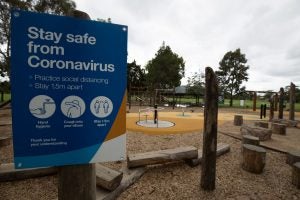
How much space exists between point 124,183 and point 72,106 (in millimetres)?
2068

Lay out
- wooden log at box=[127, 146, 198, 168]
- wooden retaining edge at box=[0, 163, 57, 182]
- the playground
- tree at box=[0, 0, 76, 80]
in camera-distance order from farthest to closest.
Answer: tree at box=[0, 0, 76, 80]
wooden log at box=[127, 146, 198, 168]
wooden retaining edge at box=[0, 163, 57, 182]
the playground

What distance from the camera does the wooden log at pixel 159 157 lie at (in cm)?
333

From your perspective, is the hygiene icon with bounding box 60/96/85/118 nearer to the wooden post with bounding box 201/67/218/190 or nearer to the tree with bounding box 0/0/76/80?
the wooden post with bounding box 201/67/218/190

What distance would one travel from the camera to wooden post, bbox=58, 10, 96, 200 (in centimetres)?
132

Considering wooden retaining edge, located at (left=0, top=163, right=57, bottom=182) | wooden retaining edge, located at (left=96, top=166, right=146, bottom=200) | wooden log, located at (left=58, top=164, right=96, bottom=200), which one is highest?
wooden log, located at (left=58, top=164, right=96, bottom=200)

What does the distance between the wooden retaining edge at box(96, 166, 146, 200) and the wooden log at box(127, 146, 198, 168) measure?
0.36 feet

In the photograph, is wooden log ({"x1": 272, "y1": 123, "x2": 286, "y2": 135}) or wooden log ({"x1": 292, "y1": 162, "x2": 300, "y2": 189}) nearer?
wooden log ({"x1": 292, "y1": 162, "x2": 300, "y2": 189})

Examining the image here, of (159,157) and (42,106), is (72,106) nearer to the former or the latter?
(42,106)

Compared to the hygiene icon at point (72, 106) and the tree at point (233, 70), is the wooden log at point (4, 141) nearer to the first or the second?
the hygiene icon at point (72, 106)

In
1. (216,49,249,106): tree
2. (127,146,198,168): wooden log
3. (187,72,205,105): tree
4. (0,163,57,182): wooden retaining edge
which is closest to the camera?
(0,163,57,182): wooden retaining edge

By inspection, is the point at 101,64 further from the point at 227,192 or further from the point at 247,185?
the point at 247,185

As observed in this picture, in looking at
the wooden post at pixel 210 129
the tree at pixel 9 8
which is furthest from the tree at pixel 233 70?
the wooden post at pixel 210 129

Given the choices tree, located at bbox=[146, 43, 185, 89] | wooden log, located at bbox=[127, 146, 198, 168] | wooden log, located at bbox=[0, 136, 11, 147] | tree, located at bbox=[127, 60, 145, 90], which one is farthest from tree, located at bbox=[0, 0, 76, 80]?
tree, located at bbox=[127, 60, 145, 90]

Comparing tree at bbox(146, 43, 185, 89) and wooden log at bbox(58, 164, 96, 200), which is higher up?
tree at bbox(146, 43, 185, 89)
